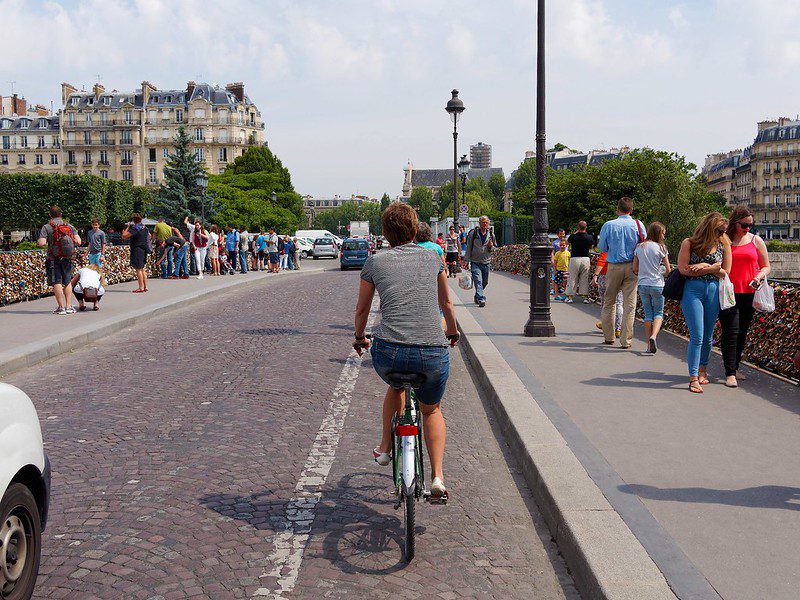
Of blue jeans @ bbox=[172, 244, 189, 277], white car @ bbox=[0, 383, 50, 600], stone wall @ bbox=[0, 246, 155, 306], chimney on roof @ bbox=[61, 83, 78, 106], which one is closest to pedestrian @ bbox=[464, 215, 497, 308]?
stone wall @ bbox=[0, 246, 155, 306]

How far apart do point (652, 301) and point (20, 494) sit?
7678 mm

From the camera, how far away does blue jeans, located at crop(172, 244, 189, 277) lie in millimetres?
24562

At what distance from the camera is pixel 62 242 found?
13227 mm

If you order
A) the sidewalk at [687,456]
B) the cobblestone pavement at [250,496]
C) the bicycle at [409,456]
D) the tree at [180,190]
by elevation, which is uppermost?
the tree at [180,190]

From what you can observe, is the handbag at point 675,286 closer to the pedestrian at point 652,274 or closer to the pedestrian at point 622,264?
the pedestrian at point 652,274

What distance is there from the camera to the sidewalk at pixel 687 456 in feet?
10.9

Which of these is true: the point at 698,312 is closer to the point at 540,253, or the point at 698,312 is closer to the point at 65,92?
the point at 540,253

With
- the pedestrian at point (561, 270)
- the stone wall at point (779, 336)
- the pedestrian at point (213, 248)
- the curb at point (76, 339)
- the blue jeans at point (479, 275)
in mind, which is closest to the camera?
the stone wall at point (779, 336)

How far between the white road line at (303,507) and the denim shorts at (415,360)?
87 centimetres

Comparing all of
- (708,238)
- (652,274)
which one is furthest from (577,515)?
(652,274)

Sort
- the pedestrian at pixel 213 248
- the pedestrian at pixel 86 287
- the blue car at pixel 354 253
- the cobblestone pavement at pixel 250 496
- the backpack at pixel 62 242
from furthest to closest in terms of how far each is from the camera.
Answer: the blue car at pixel 354 253
the pedestrian at pixel 213 248
the pedestrian at pixel 86 287
the backpack at pixel 62 242
the cobblestone pavement at pixel 250 496

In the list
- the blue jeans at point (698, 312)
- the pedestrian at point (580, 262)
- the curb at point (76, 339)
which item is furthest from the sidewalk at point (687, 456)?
the pedestrian at point (580, 262)

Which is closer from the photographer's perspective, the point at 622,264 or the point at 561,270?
the point at 622,264

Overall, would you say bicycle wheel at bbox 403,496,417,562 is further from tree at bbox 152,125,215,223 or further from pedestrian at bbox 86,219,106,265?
tree at bbox 152,125,215,223
